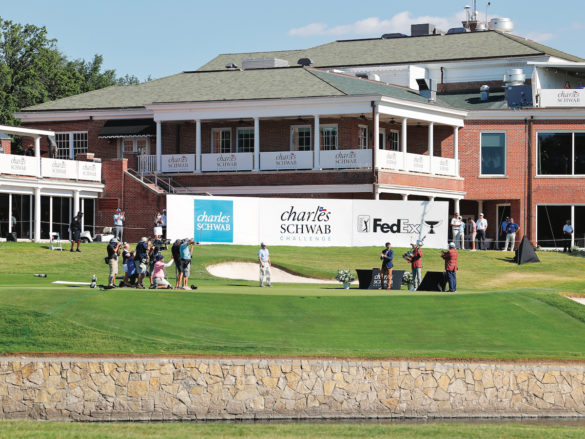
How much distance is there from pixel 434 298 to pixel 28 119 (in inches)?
1341

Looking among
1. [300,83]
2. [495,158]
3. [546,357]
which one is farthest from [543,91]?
[546,357]

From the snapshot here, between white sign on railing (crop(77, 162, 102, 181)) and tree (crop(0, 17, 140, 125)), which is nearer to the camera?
white sign on railing (crop(77, 162, 102, 181))

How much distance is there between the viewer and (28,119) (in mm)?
58406

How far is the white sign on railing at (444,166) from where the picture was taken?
5338cm

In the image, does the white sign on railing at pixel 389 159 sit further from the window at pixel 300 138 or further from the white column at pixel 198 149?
the white column at pixel 198 149

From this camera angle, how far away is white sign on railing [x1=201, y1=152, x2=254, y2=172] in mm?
52500

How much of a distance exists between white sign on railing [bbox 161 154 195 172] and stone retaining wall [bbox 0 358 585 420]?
30399 mm


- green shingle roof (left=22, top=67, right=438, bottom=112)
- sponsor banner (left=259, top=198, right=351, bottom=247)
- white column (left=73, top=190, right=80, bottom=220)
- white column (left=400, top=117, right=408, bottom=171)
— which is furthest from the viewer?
green shingle roof (left=22, top=67, right=438, bottom=112)

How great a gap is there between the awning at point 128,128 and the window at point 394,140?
453 inches

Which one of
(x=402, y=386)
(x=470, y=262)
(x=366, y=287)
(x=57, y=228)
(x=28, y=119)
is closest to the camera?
(x=402, y=386)

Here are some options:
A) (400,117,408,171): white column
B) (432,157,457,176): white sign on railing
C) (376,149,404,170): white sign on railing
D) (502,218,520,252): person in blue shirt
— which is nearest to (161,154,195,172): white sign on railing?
(376,149,404,170): white sign on railing

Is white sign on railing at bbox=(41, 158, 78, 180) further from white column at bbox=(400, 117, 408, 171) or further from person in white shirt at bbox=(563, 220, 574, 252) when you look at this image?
person in white shirt at bbox=(563, 220, 574, 252)

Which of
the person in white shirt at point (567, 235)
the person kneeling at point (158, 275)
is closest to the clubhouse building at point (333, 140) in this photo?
the person in white shirt at point (567, 235)

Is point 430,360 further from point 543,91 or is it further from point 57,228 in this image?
→ point 543,91
